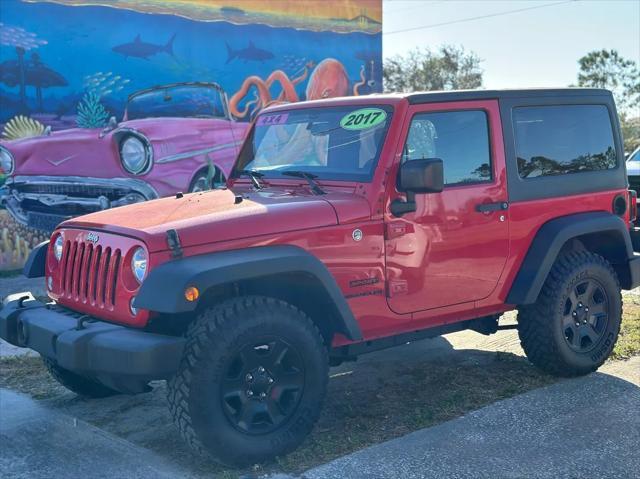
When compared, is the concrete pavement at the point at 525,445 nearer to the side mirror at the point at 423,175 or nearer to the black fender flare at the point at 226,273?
the black fender flare at the point at 226,273

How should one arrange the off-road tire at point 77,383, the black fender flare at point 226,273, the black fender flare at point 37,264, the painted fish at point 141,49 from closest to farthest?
the black fender flare at point 226,273, the black fender flare at point 37,264, the off-road tire at point 77,383, the painted fish at point 141,49

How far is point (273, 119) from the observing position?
5.38 meters

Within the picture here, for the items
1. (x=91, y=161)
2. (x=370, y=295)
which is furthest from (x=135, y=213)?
(x=91, y=161)

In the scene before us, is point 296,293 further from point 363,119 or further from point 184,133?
point 184,133

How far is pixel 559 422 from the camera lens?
4527 millimetres

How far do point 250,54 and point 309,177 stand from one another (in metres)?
8.01

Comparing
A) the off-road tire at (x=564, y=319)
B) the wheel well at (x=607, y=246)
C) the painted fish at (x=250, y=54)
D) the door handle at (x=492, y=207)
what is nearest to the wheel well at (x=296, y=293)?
the door handle at (x=492, y=207)

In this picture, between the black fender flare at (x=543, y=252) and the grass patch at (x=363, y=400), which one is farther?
the black fender flare at (x=543, y=252)

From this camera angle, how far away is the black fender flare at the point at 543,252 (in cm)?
499

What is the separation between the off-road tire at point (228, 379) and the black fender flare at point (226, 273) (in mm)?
188

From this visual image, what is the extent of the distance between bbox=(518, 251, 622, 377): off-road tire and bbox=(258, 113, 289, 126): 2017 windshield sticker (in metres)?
2.04

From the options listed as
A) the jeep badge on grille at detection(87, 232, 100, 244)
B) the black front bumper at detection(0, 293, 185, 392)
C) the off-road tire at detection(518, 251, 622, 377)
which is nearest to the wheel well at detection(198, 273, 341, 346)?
the black front bumper at detection(0, 293, 185, 392)

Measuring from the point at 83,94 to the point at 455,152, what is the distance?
23.9 ft

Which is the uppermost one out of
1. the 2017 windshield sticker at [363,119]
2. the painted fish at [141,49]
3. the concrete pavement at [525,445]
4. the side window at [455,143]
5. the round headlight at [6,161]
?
the painted fish at [141,49]
